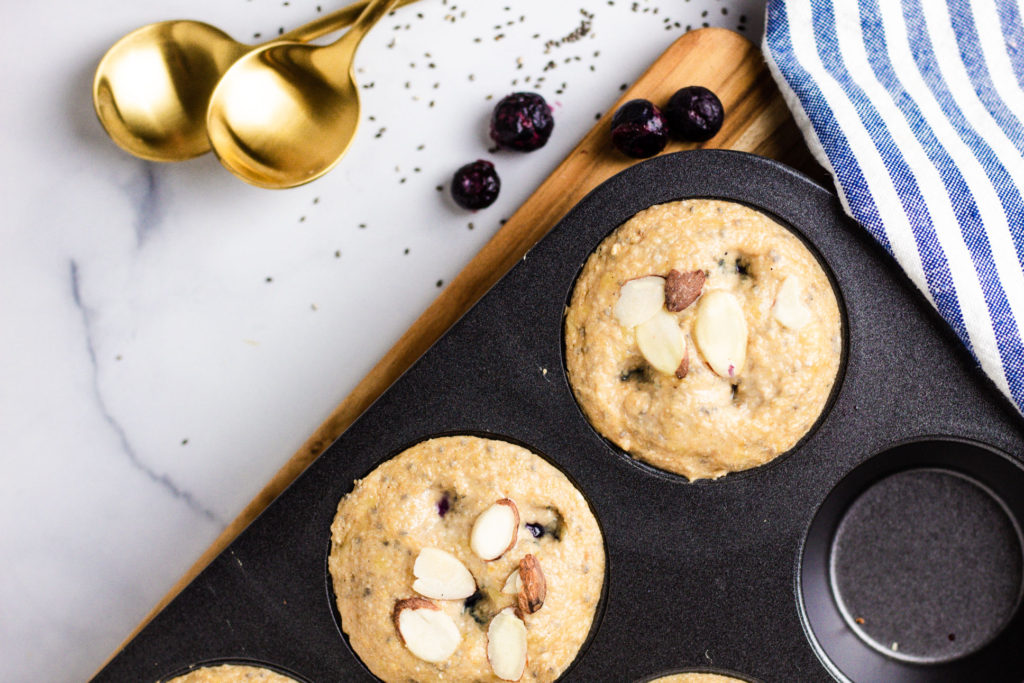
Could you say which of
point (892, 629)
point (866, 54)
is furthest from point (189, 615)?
point (866, 54)

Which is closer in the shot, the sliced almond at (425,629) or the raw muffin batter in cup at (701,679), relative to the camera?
the sliced almond at (425,629)

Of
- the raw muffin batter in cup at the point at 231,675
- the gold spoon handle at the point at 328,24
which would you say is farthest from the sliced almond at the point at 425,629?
the gold spoon handle at the point at 328,24

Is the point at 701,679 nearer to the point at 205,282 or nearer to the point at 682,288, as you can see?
the point at 682,288

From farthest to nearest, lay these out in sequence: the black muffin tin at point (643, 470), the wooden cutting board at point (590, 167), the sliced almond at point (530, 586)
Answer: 1. the wooden cutting board at point (590, 167)
2. the black muffin tin at point (643, 470)
3. the sliced almond at point (530, 586)

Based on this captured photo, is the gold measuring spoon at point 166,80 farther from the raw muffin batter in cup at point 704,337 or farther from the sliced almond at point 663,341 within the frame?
the sliced almond at point 663,341

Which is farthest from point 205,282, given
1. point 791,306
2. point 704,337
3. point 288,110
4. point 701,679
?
point 701,679

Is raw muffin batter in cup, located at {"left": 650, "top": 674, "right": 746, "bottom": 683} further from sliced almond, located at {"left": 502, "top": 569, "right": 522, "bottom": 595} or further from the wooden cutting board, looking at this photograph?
the wooden cutting board

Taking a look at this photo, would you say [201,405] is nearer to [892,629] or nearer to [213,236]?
[213,236]
